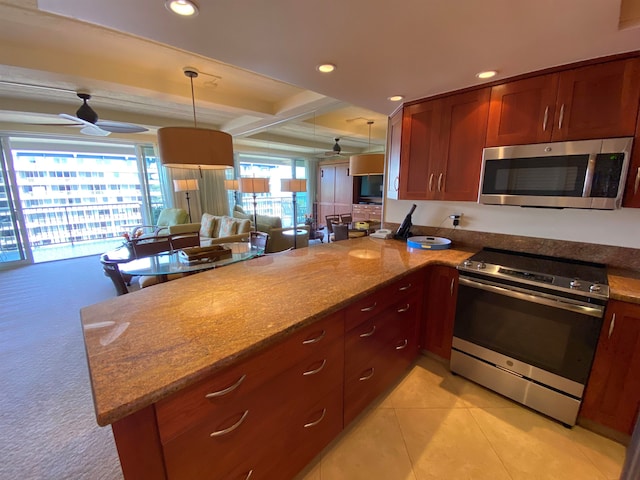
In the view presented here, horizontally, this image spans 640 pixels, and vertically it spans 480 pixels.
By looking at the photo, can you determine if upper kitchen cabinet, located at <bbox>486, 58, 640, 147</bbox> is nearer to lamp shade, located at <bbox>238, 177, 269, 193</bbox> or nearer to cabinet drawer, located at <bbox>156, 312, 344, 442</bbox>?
cabinet drawer, located at <bbox>156, 312, 344, 442</bbox>

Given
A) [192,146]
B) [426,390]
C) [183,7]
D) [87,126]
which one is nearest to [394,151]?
[192,146]

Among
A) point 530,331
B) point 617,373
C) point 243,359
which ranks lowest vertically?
point 617,373

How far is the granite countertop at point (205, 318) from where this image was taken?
754 millimetres

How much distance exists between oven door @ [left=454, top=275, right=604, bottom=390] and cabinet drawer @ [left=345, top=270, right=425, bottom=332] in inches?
12.3

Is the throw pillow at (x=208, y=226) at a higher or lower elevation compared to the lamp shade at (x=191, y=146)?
lower

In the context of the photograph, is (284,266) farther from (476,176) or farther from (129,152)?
(129,152)

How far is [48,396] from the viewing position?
188cm

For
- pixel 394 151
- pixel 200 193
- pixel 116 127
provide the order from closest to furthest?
pixel 394 151, pixel 116 127, pixel 200 193

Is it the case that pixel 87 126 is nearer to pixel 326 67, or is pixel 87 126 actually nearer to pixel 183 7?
pixel 183 7

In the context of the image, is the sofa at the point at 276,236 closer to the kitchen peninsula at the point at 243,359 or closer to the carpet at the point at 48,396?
the carpet at the point at 48,396

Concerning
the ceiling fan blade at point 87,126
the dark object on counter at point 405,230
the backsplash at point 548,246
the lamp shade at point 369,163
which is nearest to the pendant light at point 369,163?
the lamp shade at point 369,163

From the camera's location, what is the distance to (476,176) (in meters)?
1.99

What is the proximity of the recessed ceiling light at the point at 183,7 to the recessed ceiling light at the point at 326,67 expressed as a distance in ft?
2.42

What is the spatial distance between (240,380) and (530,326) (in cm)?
173
